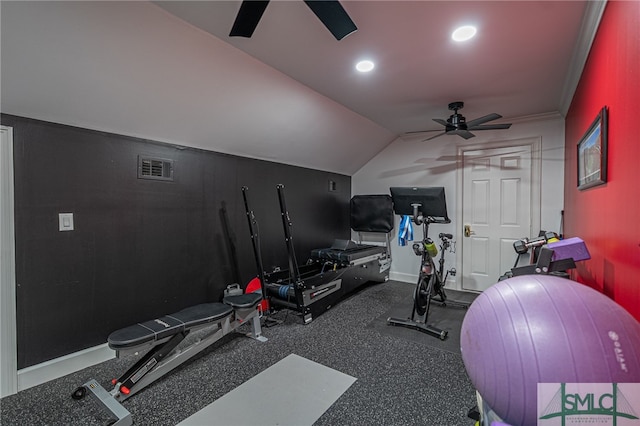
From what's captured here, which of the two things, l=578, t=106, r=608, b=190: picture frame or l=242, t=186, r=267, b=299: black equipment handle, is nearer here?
l=578, t=106, r=608, b=190: picture frame

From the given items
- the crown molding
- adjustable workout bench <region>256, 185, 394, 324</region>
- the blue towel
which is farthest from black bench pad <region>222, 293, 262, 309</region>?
the crown molding

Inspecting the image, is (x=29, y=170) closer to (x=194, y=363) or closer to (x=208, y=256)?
(x=208, y=256)

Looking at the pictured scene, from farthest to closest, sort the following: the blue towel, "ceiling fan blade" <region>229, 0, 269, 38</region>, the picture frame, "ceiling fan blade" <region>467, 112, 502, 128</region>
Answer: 1. the blue towel
2. "ceiling fan blade" <region>467, 112, 502, 128</region>
3. the picture frame
4. "ceiling fan blade" <region>229, 0, 269, 38</region>

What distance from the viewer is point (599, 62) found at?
6.23 ft

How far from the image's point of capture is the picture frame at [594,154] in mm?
1725

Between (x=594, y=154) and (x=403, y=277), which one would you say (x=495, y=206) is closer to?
(x=403, y=277)

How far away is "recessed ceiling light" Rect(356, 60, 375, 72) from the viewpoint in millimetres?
2557

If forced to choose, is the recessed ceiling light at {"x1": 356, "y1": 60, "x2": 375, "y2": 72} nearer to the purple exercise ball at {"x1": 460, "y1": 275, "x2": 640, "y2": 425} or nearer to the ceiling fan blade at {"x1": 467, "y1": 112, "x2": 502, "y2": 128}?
the ceiling fan blade at {"x1": 467, "y1": 112, "x2": 502, "y2": 128}

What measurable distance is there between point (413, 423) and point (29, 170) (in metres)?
3.19

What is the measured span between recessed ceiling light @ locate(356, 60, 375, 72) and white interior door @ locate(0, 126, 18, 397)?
2.72 metres

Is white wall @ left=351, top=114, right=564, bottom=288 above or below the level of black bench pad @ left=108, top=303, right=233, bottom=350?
above

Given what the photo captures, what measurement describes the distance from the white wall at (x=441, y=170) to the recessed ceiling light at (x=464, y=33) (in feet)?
8.89

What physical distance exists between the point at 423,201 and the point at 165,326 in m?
3.17

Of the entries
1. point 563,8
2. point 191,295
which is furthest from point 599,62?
point 191,295
